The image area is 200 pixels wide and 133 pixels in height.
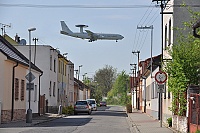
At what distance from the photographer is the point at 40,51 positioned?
5341 centimetres

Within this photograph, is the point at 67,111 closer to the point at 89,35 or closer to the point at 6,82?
the point at 89,35

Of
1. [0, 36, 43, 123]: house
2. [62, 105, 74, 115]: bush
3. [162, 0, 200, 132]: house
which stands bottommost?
[62, 105, 74, 115]: bush

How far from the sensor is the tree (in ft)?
422

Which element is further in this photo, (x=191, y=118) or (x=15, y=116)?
(x=15, y=116)

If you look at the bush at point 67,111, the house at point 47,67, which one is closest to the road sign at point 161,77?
the bush at point 67,111

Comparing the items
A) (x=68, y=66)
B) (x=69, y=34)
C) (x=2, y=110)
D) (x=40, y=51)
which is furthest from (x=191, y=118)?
(x=68, y=66)

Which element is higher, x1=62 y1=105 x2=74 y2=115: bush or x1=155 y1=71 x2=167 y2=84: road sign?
x1=155 y1=71 x2=167 y2=84: road sign

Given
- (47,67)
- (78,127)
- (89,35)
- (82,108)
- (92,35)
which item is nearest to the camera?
(78,127)

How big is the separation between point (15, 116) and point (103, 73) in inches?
3805

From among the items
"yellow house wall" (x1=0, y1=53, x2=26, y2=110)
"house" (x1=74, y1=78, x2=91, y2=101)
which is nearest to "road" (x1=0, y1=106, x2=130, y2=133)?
"yellow house wall" (x1=0, y1=53, x2=26, y2=110)

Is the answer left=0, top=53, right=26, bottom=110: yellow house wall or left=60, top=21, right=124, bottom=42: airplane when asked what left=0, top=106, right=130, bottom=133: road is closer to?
left=0, top=53, right=26, bottom=110: yellow house wall

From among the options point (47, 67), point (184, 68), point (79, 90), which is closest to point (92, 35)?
point (47, 67)

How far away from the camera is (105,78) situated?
433 ft

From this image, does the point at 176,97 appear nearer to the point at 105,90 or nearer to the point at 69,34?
the point at 69,34
